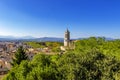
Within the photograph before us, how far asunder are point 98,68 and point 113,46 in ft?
85.8

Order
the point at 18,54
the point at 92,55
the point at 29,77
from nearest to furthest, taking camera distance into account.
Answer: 1. the point at 29,77
2. the point at 92,55
3. the point at 18,54

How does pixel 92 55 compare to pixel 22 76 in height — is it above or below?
above

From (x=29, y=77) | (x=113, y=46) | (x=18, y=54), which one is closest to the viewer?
(x=29, y=77)

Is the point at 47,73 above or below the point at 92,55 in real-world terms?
below

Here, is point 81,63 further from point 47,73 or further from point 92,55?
point 47,73

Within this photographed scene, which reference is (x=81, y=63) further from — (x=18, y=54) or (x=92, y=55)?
(x=18, y=54)

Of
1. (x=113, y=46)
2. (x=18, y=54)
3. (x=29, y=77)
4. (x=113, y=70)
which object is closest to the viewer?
(x=29, y=77)

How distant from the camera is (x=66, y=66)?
54.2 feet

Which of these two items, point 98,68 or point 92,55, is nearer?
point 98,68

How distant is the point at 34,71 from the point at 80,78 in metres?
3.64

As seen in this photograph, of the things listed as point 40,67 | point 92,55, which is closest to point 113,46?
point 92,55

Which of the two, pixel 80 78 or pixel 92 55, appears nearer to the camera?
pixel 80 78

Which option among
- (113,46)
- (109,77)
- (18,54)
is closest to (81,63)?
(109,77)

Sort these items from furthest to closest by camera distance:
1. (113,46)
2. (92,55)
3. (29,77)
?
(113,46), (92,55), (29,77)
